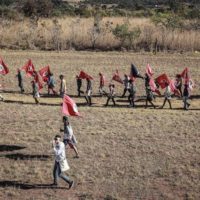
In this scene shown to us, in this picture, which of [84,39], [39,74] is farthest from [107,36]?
[39,74]

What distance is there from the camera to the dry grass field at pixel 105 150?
16.8 meters

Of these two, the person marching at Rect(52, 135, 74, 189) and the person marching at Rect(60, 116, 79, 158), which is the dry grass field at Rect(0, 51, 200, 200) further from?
the person marching at Rect(60, 116, 79, 158)

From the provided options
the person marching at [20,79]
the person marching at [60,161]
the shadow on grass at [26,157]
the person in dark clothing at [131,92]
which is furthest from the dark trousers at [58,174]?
the person marching at [20,79]

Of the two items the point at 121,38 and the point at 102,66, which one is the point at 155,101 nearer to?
the point at 102,66

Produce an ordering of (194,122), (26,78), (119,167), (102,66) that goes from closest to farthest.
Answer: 1. (119,167)
2. (194,122)
3. (26,78)
4. (102,66)

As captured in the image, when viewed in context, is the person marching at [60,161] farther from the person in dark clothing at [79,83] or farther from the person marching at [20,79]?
the person marching at [20,79]

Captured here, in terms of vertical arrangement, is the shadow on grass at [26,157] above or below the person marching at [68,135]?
below

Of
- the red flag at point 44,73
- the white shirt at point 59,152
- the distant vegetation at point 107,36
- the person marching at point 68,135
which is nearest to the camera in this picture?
the white shirt at point 59,152

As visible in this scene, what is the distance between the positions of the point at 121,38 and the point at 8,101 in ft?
54.0

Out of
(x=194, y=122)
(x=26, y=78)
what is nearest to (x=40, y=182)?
(x=194, y=122)

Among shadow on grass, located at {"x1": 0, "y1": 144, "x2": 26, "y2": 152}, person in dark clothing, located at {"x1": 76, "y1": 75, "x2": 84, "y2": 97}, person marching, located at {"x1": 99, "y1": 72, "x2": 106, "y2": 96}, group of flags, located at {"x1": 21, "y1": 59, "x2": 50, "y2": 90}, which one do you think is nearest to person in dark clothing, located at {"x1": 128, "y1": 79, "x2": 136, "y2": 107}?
person marching, located at {"x1": 99, "y1": 72, "x2": 106, "y2": 96}

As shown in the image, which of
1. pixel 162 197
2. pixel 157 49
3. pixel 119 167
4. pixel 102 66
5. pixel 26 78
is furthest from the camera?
pixel 157 49

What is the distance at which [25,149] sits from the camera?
19.8 metres

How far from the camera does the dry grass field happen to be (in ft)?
55.0
